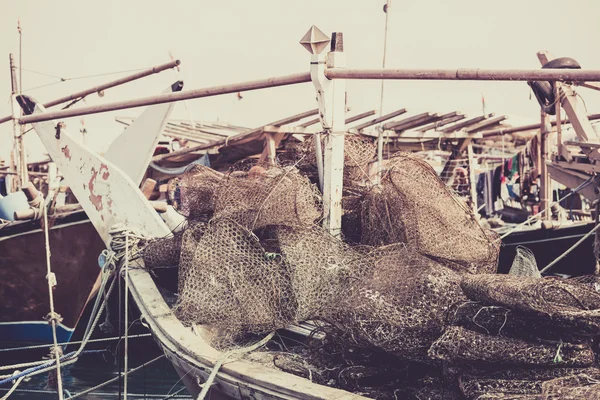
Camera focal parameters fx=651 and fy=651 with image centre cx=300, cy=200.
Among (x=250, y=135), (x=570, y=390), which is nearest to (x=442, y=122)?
(x=250, y=135)

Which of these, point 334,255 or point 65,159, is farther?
point 65,159

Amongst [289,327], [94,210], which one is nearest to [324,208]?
[289,327]

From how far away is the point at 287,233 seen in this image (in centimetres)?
416

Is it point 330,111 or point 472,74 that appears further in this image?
point 330,111

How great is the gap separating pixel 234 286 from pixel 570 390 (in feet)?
7.13

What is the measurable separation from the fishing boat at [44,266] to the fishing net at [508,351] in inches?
229

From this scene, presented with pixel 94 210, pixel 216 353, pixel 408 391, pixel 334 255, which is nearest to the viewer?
pixel 408 391

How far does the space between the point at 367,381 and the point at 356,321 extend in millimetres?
336

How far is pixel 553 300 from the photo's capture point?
2.68 meters

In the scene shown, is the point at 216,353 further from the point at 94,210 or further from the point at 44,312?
the point at 44,312

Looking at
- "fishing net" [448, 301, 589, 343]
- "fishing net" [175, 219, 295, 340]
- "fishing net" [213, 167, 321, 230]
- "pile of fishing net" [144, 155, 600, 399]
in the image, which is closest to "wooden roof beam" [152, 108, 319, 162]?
"pile of fishing net" [144, 155, 600, 399]

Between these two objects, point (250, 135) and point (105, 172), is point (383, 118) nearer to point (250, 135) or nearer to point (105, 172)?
point (250, 135)

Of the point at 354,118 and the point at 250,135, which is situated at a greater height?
the point at 354,118

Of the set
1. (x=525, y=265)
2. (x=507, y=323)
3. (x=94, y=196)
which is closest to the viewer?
(x=507, y=323)
